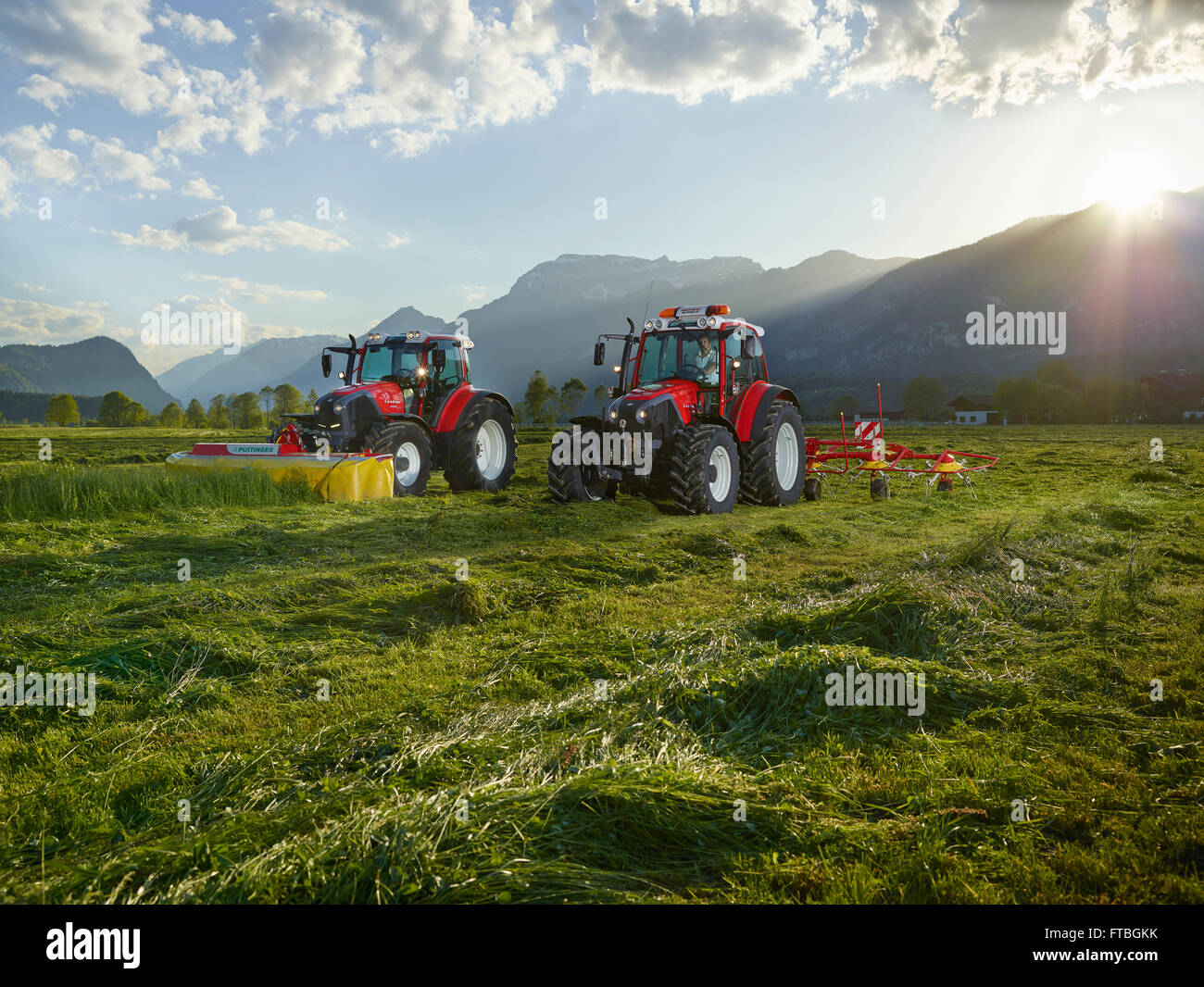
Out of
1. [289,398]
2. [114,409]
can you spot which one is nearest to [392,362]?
[289,398]

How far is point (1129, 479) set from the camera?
16.6m

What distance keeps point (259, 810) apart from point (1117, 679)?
190 inches

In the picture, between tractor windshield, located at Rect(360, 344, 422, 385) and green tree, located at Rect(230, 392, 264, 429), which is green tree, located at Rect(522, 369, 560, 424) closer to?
green tree, located at Rect(230, 392, 264, 429)

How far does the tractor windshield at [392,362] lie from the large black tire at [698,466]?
5.77 metres

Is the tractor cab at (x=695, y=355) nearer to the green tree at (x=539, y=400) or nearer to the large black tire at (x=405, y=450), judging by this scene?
the large black tire at (x=405, y=450)

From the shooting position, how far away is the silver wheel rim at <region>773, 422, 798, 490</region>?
44.9 ft

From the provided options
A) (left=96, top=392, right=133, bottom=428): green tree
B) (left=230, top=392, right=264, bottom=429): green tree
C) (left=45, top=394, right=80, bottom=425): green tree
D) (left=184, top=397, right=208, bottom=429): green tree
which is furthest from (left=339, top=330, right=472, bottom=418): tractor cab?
(left=96, top=392, right=133, bottom=428): green tree

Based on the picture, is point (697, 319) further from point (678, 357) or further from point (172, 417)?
point (172, 417)

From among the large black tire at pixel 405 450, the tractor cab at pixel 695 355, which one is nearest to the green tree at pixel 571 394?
the large black tire at pixel 405 450

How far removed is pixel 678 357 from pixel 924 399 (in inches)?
4197

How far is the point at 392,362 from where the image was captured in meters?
14.0

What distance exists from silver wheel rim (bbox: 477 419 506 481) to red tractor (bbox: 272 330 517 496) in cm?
2
